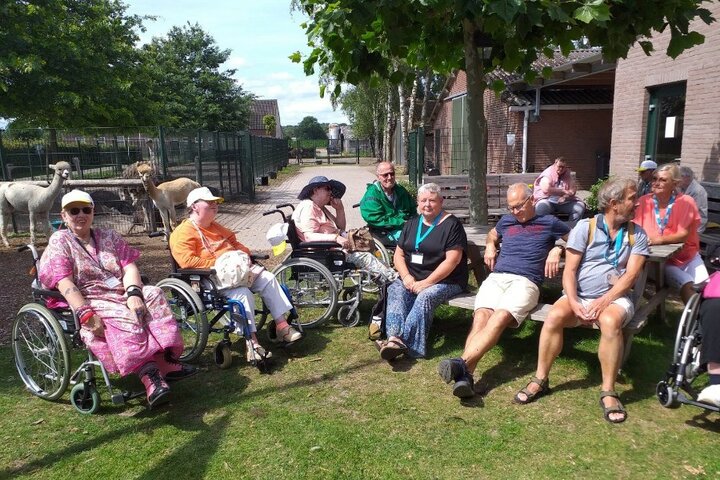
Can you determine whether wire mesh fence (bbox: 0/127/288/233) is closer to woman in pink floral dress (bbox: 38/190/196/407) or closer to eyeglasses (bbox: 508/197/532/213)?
woman in pink floral dress (bbox: 38/190/196/407)

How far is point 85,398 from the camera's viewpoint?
11.6ft

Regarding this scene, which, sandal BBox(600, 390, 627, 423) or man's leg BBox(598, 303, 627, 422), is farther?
man's leg BBox(598, 303, 627, 422)

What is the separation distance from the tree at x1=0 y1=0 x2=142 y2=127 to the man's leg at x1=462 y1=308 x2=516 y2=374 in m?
12.7

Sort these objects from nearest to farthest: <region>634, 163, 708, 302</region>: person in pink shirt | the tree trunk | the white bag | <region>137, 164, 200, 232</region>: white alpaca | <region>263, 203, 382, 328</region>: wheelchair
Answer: the white bag → <region>634, 163, 708, 302</region>: person in pink shirt → <region>263, 203, 382, 328</region>: wheelchair → the tree trunk → <region>137, 164, 200, 232</region>: white alpaca

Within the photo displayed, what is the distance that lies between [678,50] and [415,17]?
84.2 inches

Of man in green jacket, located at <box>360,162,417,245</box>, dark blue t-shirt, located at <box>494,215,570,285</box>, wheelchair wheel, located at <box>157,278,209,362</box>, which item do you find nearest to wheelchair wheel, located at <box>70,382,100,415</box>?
wheelchair wheel, located at <box>157,278,209,362</box>

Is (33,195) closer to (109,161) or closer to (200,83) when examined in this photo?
(109,161)

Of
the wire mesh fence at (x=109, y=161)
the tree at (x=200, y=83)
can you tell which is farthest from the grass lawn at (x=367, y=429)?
the tree at (x=200, y=83)

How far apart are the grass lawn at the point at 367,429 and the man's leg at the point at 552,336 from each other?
5.8 inches

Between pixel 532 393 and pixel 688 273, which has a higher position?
pixel 688 273

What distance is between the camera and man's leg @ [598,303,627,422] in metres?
3.39

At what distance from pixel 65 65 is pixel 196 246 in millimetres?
13029

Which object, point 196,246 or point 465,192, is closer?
point 196,246

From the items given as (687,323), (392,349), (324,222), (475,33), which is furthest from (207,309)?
(475,33)
